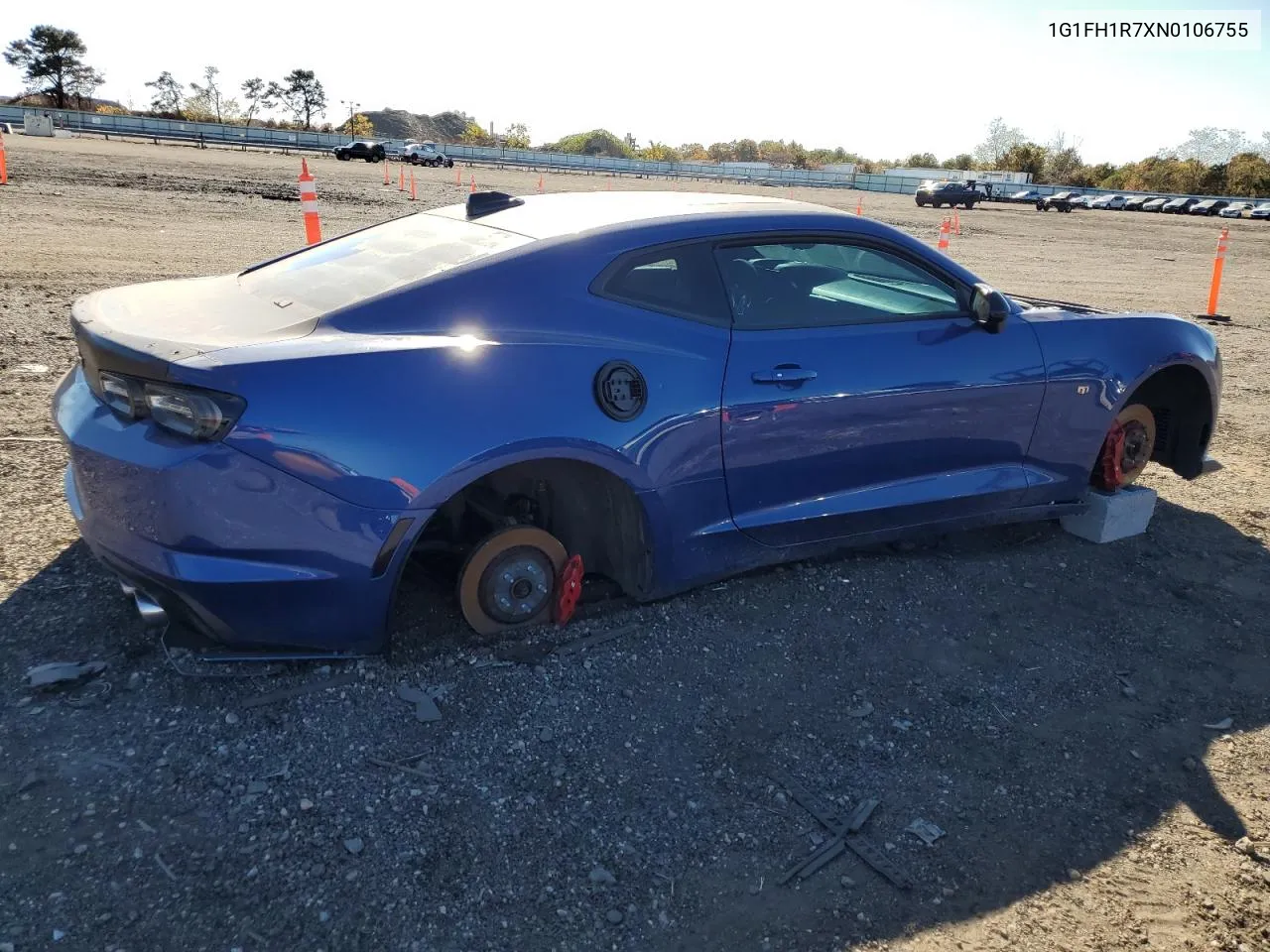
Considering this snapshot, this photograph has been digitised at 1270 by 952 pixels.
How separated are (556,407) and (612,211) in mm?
986

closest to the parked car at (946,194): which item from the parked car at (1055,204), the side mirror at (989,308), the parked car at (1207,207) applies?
the parked car at (1055,204)

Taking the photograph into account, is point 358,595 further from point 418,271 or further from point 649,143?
point 649,143

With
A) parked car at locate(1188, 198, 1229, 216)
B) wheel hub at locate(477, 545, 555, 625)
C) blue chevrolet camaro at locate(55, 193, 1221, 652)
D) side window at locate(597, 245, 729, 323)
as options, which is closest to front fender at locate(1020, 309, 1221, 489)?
blue chevrolet camaro at locate(55, 193, 1221, 652)

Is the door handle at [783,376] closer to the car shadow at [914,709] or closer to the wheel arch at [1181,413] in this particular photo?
the car shadow at [914,709]

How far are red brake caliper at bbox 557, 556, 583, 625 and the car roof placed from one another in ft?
3.70

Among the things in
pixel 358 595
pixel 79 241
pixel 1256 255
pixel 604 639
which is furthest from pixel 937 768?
pixel 1256 255

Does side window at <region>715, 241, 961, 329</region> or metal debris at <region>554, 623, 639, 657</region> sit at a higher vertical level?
side window at <region>715, 241, 961, 329</region>

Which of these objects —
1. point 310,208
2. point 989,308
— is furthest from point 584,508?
point 310,208

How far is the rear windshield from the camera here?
316 cm

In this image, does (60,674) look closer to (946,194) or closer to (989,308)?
(989,308)

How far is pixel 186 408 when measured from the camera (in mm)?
2600

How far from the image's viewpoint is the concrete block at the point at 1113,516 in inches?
177

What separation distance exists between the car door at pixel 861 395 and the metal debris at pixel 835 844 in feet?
3.41

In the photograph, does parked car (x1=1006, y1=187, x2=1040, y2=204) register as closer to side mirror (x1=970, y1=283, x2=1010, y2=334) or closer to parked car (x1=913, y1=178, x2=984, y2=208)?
parked car (x1=913, y1=178, x2=984, y2=208)
